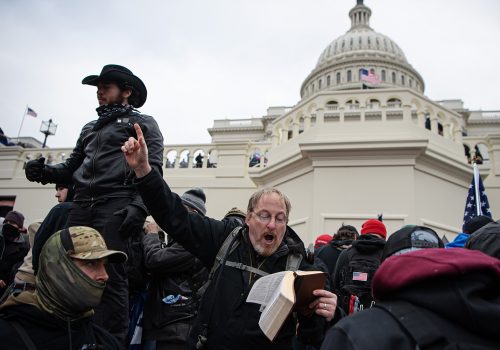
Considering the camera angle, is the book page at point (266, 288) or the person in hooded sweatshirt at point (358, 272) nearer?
the book page at point (266, 288)

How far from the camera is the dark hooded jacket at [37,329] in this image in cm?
→ 210

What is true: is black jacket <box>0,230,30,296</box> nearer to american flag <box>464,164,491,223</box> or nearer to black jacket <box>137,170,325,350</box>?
black jacket <box>137,170,325,350</box>

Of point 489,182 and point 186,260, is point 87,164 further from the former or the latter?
point 489,182

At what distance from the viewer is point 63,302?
2.28 metres

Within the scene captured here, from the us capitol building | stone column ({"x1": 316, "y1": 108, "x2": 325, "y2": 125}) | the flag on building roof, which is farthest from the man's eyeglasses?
the flag on building roof

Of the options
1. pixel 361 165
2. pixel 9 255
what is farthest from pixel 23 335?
pixel 361 165

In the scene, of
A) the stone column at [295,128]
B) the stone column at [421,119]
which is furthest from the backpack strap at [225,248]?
the stone column at [421,119]

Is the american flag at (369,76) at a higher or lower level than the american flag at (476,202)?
higher

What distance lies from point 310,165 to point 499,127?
53.0 m

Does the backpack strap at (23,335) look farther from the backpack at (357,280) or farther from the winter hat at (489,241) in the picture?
the backpack at (357,280)

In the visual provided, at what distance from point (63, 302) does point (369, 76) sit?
224ft

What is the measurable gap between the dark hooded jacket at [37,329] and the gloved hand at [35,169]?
1598mm

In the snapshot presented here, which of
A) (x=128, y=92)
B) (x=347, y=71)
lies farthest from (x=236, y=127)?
(x=128, y=92)

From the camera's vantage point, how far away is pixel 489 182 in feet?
35.0
